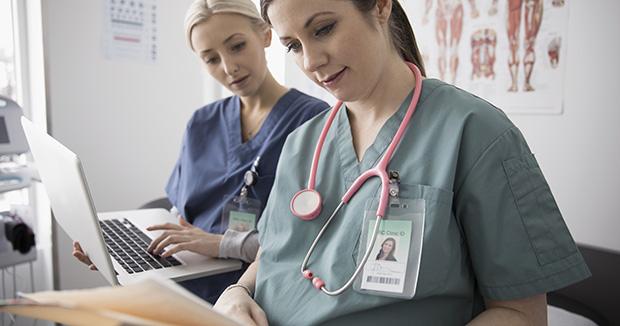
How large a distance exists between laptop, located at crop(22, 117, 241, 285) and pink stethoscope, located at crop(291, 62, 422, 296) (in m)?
0.34

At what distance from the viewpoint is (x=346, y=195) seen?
33.5 inches

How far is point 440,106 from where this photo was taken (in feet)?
2.75

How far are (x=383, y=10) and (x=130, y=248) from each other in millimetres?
819

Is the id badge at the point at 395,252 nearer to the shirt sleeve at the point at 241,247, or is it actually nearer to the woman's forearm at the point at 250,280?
the woman's forearm at the point at 250,280

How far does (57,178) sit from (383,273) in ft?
2.53

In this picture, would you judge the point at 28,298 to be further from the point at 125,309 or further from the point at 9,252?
the point at 9,252

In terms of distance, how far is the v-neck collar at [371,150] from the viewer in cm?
87

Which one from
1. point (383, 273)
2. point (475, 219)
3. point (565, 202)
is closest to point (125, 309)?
point (383, 273)

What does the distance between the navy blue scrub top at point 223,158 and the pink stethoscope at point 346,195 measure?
1.23 feet

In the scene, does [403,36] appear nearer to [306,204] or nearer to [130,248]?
[306,204]

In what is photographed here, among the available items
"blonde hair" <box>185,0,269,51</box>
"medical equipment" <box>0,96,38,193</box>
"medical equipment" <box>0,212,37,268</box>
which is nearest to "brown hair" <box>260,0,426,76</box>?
"blonde hair" <box>185,0,269,51</box>

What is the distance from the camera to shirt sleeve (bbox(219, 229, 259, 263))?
1.17 meters

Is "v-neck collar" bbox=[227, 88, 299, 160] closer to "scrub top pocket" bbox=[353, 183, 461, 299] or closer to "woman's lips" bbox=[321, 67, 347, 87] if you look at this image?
"woman's lips" bbox=[321, 67, 347, 87]

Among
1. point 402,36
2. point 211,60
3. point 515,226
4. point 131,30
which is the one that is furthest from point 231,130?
point 131,30
